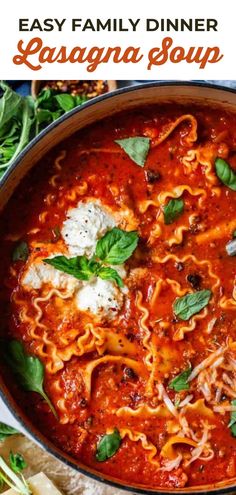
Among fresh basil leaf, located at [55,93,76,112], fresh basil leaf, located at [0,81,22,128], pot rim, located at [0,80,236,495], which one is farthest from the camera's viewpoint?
fresh basil leaf, located at [55,93,76,112]

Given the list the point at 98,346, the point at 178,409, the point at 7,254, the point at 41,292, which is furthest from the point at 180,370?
the point at 7,254

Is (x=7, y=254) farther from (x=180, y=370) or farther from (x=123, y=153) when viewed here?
(x=180, y=370)

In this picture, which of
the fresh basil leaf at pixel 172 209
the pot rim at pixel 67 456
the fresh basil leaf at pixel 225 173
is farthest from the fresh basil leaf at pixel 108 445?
the fresh basil leaf at pixel 225 173

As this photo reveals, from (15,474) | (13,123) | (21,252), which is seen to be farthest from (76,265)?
(15,474)

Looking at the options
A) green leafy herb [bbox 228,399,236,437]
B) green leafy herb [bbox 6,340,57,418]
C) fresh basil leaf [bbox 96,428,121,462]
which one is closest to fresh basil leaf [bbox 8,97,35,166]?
green leafy herb [bbox 6,340,57,418]

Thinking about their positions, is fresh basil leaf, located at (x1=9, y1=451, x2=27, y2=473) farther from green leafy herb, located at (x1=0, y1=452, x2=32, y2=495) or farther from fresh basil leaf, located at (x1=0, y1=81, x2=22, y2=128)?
fresh basil leaf, located at (x1=0, y1=81, x2=22, y2=128)

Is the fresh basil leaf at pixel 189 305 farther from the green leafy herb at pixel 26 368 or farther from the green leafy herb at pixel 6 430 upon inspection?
the green leafy herb at pixel 6 430
